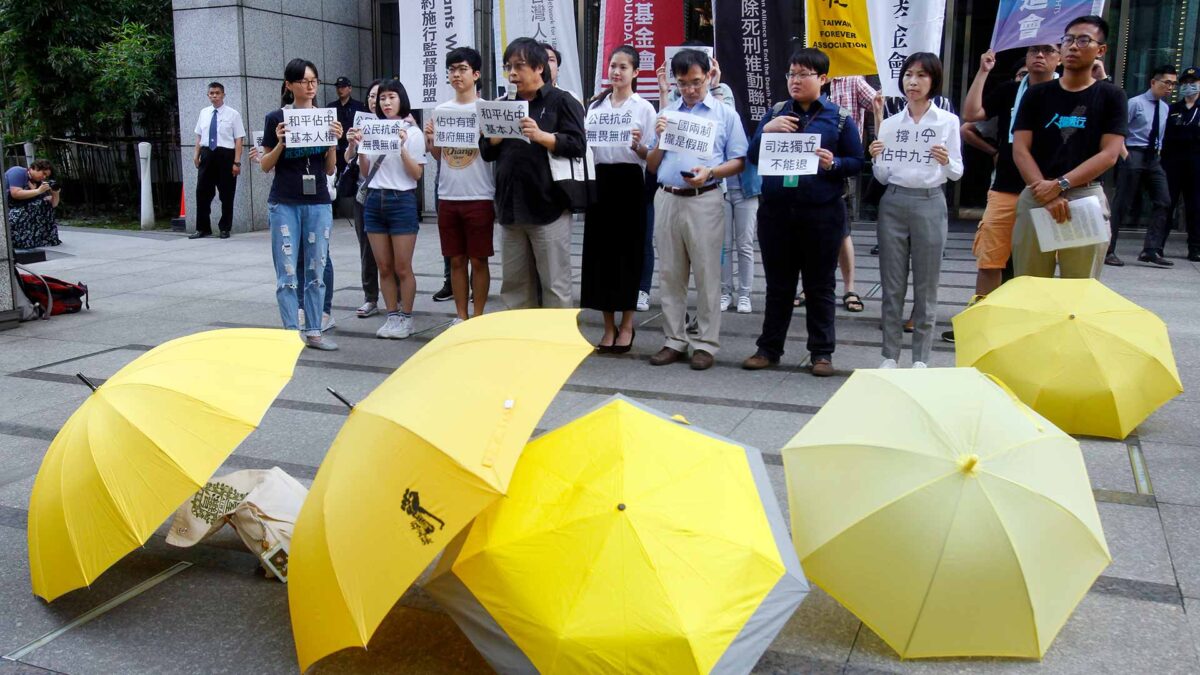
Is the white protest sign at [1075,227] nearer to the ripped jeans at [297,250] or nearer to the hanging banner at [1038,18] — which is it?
the hanging banner at [1038,18]

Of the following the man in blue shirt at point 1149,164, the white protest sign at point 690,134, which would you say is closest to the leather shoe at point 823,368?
the white protest sign at point 690,134

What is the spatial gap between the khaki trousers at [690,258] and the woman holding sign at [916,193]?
1.01 m

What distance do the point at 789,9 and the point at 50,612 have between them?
26.3 feet

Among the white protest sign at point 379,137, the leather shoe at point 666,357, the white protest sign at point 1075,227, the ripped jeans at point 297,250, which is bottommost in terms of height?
the leather shoe at point 666,357

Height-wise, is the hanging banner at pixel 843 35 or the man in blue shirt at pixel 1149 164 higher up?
the hanging banner at pixel 843 35

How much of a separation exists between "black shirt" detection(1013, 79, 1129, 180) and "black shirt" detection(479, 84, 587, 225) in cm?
266

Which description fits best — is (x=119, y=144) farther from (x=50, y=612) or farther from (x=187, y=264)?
(x=50, y=612)

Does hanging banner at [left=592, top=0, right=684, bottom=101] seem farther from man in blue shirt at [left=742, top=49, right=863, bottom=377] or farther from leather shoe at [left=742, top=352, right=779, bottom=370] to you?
leather shoe at [left=742, top=352, right=779, bottom=370]

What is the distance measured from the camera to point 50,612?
359 cm

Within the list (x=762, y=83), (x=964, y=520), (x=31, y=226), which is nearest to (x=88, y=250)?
(x=31, y=226)

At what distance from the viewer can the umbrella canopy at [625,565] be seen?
105 inches

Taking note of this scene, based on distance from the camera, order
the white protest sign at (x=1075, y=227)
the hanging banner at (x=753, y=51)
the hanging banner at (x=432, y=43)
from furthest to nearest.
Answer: the hanging banner at (x=432, y=43) → the hanging banner at (x=753, y=51) → the white protest sign at (x=1075, y=227)

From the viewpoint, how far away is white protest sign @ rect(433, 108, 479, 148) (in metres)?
6.89

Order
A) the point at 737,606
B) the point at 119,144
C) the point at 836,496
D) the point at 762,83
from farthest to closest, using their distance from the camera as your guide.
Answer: the point at 119,144
the point at 762,83
the point at 836,496
the point at 737,606
